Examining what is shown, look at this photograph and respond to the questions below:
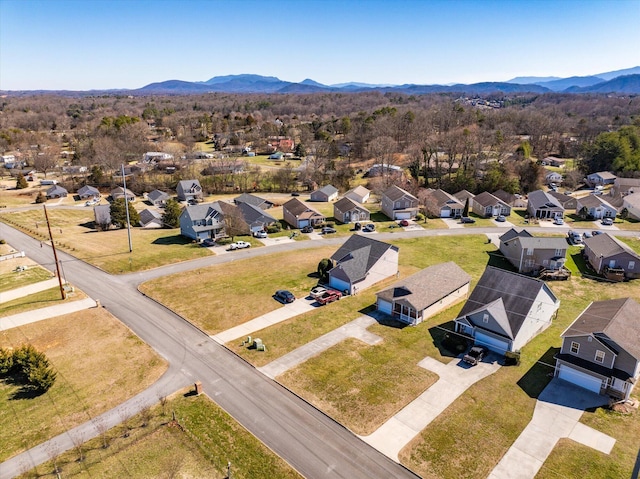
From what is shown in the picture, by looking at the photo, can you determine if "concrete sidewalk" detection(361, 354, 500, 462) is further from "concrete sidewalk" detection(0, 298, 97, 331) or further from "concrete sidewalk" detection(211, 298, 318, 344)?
"concrete sidewalk" detection(0, 298, 97, 331)

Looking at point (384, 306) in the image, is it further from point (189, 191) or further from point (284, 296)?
point (189, 191)

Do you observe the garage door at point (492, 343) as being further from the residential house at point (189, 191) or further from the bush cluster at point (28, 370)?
the residential house at point (189, 191)

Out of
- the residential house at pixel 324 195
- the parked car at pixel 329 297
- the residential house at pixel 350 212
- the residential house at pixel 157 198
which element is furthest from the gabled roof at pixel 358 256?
the residential house at pixel 157 198

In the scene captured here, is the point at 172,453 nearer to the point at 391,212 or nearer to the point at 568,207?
the point at 391,212

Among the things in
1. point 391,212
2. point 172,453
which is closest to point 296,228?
point 391,212

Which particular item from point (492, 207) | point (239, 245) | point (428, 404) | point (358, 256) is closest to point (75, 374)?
point (428, 404)

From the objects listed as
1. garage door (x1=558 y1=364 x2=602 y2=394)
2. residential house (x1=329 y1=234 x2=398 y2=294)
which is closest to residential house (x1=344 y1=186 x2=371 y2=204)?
residential house (x1=329 y1=234 x2=398 y2=294)

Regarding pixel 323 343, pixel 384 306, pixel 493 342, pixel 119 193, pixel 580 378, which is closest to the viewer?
pixel 580 378
